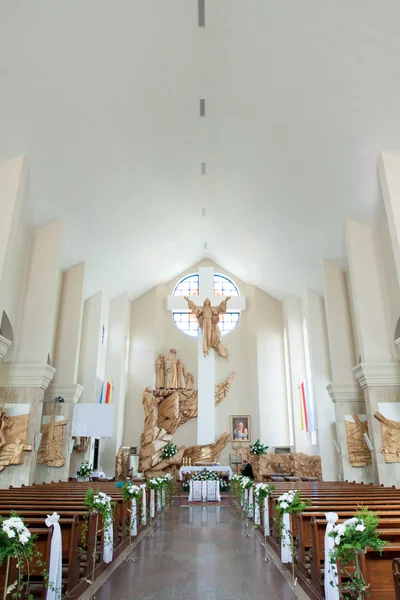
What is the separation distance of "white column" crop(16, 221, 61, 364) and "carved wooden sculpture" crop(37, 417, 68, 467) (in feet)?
5.94

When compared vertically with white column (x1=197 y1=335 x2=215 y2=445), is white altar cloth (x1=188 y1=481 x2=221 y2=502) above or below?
below

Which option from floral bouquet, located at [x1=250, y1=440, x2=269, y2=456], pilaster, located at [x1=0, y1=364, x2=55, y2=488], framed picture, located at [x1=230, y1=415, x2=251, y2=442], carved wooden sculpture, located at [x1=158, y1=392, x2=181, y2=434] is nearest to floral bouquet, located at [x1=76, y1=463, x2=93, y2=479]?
pilaster, located at [x1=0, y1=364, x2=55, y2=488]

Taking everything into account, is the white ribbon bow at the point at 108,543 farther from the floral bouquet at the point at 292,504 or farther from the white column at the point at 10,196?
the white column at the point at 10,196

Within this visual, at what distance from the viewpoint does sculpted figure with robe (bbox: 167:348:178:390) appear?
16.0 m

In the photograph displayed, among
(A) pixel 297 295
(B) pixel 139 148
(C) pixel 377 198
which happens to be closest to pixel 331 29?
(C) pixel 377 198

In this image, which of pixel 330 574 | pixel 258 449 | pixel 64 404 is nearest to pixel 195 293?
pixel 258 449

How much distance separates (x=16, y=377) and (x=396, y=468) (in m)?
7.78

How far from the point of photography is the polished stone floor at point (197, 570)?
369cm

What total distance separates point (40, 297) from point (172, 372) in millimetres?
7232

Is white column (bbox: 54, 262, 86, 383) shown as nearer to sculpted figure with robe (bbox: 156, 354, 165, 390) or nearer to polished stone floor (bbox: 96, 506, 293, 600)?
sculpted figure with robe (bbox: 156, 354, 165, 390)

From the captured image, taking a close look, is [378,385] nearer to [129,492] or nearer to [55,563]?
[129,492]

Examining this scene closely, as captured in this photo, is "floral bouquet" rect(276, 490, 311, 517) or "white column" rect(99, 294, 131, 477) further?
"white column" rect(99, 294, 131, 477)

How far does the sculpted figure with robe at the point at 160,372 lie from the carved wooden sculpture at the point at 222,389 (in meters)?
2.00

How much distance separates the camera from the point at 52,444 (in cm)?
1016
